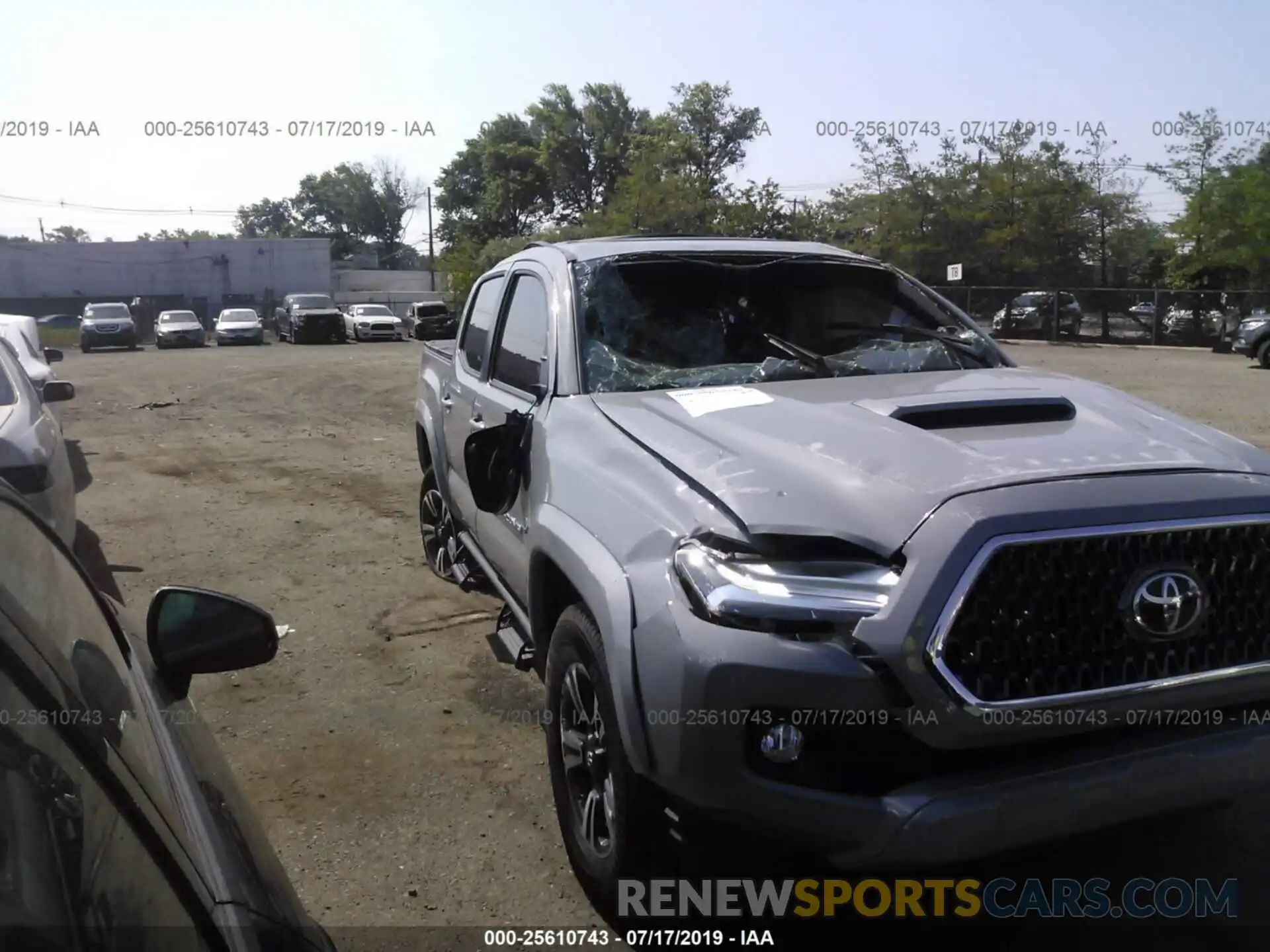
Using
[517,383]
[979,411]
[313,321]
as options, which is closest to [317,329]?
[313,321]

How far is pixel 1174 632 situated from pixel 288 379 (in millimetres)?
20656

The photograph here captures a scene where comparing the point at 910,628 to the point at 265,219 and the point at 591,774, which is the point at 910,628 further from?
the point at 265,219

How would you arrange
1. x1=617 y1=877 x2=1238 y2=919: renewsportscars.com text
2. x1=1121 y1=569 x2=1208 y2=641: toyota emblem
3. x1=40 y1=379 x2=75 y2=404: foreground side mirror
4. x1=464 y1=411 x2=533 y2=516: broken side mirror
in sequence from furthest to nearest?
x1=40 y1=379 x2=75 y2=404: foreground side mirror → x1=464 y1=411 x2=533 y2=516: broken side mirror → x1=617 y1=877 x2=1238 y2=919: renewsportscars.com text → x1=1121 y1=569 x2=1208 y2=641: toyota emblem

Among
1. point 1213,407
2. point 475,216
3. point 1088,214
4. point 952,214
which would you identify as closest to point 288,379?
point 1213,407

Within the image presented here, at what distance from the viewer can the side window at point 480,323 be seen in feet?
17.5

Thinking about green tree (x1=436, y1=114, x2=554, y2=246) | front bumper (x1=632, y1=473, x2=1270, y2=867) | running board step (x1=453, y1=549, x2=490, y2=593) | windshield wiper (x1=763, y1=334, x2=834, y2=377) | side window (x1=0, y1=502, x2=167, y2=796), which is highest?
green tree (x1=436, y1=114, x2=554, y2=246)

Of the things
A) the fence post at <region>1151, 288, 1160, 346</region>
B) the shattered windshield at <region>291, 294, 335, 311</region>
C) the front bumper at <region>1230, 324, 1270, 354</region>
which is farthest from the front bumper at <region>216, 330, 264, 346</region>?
the front bumper at <region>1230, 324, 1270, 354</region>

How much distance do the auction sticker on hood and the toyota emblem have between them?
4.24 feet

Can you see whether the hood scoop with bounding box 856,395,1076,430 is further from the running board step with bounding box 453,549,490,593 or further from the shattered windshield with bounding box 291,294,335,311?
the shattered windshield with bounding box 291,294,335,311

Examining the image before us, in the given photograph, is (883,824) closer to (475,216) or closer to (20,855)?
(20,855)

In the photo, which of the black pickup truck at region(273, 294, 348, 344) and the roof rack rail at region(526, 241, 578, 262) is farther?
the black pickup truck at region(273, 294, 348, 344)

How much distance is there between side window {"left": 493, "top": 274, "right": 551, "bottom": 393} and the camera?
444cm

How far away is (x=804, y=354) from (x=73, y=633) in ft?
9.52

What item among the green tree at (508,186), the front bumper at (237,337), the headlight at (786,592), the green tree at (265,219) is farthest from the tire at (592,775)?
the green tree at (265,219)
